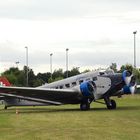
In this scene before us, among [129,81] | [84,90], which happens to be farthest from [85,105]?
[129,81]

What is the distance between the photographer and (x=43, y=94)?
3678 cm

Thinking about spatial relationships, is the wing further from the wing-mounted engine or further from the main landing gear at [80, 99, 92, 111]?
the main landing gear at [80, 99, 92, 111]

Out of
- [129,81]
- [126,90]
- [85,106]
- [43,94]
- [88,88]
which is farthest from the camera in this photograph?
[43,94]

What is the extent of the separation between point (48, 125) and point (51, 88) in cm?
1716

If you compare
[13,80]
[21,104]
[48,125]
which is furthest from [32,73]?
[48,125]

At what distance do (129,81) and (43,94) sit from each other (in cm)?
623

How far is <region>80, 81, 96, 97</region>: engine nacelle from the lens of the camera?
35250mm

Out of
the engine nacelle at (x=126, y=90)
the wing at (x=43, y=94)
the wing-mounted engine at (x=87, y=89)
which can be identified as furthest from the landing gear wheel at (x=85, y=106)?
the engine nacelle at (x=126, y=90)

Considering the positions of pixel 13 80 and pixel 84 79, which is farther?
pixel 13 80

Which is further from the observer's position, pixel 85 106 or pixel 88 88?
pixel 85 106

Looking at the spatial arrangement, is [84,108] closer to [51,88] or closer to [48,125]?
[51,88]

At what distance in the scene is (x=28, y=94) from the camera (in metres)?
36.9

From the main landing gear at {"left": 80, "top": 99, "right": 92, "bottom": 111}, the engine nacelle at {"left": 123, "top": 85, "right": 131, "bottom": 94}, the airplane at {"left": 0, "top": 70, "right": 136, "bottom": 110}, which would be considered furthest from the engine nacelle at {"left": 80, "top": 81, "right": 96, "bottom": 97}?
the engine nacelle at {"left": 123, "top": 85, "right": 131, "bottom": 94}

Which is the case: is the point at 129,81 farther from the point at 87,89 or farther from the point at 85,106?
the point at 85,106
